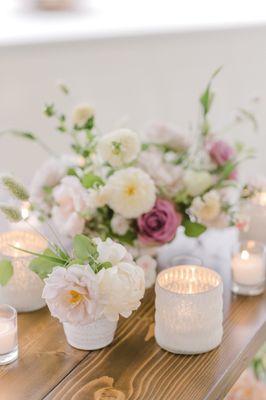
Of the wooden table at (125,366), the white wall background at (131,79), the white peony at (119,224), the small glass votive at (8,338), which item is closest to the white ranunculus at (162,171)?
the white peony at (119,224)

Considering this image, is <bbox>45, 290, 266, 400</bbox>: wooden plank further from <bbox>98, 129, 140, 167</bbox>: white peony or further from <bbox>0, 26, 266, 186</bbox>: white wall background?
<bbox>0, 26, 266, 186</bbox>: white wall background

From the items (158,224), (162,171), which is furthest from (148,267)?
(162,171)

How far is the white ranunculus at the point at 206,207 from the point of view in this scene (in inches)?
55.9

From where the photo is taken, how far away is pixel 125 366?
45.6 inches

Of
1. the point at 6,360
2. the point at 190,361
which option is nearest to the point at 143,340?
the point at 190,361

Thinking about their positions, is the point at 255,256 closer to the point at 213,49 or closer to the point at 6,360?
the point at 6,360

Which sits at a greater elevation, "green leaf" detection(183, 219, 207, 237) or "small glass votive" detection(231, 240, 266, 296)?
"green leaf" detection(183, 219, 207, 237)

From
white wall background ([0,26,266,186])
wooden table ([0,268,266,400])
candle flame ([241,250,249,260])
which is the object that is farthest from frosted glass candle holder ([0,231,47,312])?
white wall background ([0,26,266,186])

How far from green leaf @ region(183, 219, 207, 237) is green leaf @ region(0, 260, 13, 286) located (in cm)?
38

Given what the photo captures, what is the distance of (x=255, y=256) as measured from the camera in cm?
143

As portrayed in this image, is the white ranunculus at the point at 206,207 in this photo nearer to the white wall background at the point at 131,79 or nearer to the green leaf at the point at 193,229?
the green leaf at the point at 193,229

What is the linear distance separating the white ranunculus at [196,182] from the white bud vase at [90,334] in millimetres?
358

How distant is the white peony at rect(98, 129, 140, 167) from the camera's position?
1.31 m

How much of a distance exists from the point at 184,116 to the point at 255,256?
1.69 m
